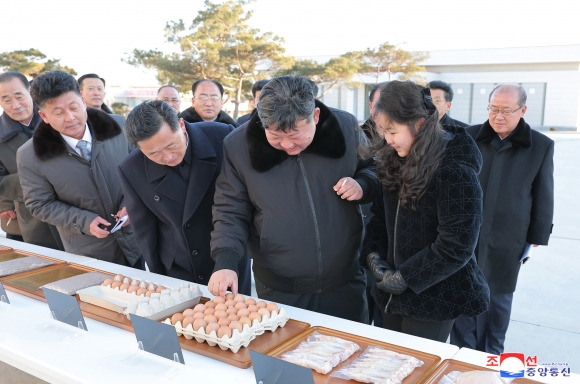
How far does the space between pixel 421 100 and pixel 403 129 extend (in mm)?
94

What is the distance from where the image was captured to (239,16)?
64.5 ft

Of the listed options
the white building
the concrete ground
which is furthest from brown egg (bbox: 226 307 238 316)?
the white building

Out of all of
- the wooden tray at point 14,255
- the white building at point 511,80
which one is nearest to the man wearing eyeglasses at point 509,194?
the wooden tray at point 14,255

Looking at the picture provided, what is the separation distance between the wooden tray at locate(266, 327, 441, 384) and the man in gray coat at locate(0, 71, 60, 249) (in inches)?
74.5

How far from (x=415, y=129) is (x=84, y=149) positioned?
158 centimetres

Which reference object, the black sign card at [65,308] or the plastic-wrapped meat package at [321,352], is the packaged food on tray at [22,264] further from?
the plastic-wrapped meat package at [321,352]

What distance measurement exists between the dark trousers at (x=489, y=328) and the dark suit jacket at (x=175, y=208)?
151 centimetres

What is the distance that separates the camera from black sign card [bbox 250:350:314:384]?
934 millimetres

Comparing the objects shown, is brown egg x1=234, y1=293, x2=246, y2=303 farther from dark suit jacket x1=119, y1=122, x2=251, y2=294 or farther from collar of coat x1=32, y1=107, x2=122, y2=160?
collar of coat x1=32, y1=107, x2=122, y2=160

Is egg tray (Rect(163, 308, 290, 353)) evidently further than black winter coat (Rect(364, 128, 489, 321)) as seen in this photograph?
No

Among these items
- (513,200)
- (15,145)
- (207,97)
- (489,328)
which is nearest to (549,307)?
(489,328)

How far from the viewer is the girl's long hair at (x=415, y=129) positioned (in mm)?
1327

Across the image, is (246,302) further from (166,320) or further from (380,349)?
(380,349)

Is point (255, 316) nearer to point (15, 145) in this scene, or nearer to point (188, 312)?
point (188, 312)
